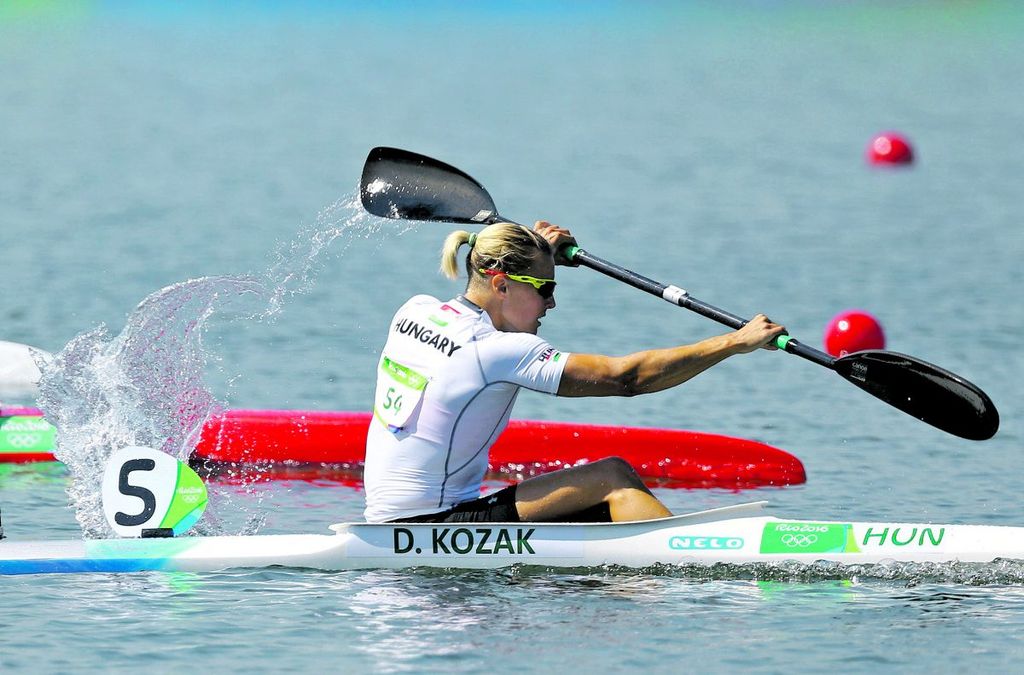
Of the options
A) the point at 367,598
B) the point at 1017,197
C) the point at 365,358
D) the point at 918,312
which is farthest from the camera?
the point at 1017,197

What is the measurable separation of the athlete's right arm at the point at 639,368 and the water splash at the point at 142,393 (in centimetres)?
222

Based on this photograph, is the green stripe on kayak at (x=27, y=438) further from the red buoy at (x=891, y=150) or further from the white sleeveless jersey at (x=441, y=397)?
the red buoy at (x=891, y=150)

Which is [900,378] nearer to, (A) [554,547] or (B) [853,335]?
(A) [554,547]

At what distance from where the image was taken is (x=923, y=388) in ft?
25.2

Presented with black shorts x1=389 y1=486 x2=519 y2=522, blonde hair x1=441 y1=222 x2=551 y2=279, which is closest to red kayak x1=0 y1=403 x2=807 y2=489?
black shorts x1=389 y1=486 x2=519 y2=522

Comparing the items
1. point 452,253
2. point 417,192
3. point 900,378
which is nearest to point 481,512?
point 452,253

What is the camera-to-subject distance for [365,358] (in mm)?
13062

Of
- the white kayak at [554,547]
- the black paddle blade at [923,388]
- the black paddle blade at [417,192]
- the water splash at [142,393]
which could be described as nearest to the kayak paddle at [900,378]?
the black paddle blade at [923,388]

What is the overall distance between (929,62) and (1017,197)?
835 inches

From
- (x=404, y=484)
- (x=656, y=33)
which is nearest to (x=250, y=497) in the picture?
(x=404, y=484)

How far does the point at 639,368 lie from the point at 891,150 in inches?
757

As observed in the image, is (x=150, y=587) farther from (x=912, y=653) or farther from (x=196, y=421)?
(x=912, y=653)

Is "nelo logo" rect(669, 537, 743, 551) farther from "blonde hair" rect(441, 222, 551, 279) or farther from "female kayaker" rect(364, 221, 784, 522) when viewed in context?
"blonde hair" rect(441, 222, 551, 279)

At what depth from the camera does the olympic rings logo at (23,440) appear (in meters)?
10.1
